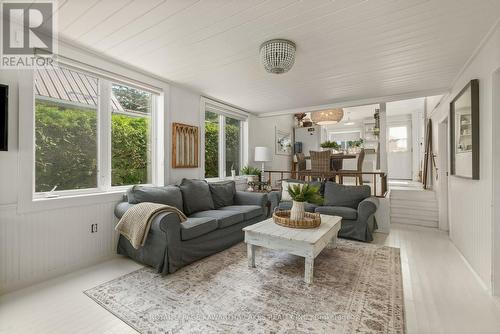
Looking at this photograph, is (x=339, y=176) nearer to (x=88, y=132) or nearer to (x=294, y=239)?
(x=294, y=239)

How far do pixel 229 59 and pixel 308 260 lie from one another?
7.66 feet

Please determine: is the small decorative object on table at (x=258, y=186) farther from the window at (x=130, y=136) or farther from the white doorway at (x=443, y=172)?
the white doorway at (x=443, y=172)

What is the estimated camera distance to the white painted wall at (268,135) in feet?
18.4

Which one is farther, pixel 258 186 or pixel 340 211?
pixel 258 186

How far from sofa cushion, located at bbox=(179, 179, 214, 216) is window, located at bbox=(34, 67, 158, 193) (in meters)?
0.62

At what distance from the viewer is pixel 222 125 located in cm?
489

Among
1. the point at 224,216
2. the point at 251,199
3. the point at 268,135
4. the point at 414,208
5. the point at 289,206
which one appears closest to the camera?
the point at 224,216

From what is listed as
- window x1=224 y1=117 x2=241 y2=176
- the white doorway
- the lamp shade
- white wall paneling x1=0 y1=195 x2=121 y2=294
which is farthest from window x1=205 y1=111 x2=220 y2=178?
the white doorway

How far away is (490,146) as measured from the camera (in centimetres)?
213

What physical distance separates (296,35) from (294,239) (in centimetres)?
192

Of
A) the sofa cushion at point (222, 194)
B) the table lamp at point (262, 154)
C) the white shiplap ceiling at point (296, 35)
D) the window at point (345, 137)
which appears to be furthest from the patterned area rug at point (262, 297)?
the window at point (345, 137)

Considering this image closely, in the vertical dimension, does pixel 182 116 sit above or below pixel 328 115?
below

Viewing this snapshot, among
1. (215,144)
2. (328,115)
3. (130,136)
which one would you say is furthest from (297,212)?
(328,115)

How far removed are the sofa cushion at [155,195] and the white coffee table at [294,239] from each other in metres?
1.14
